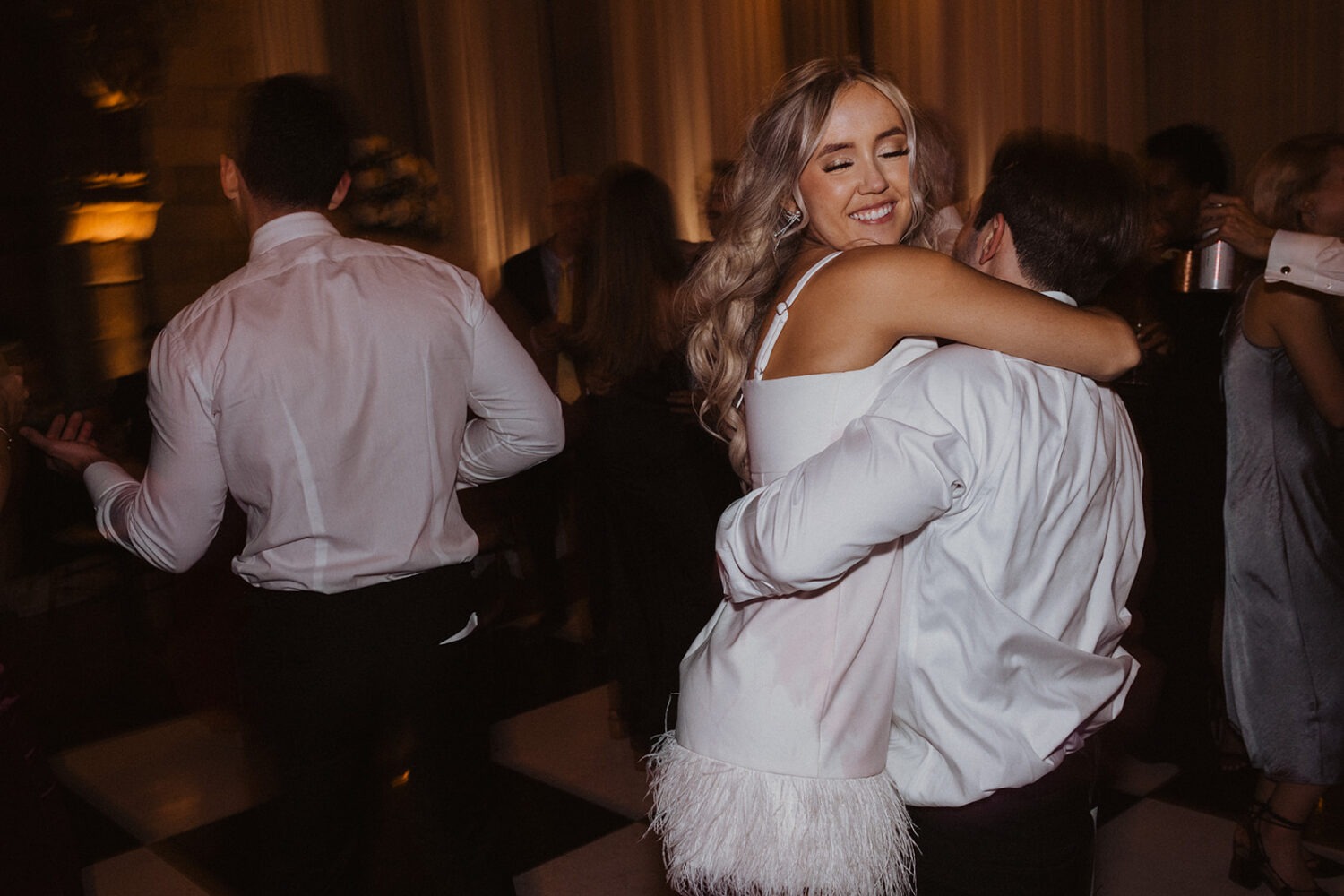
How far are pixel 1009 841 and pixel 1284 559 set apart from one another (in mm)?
1323

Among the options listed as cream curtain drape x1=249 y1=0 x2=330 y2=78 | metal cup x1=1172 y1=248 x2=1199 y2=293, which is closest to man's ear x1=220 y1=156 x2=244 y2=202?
metal cup x1=1172 y1=248 x2=1199 y2=293

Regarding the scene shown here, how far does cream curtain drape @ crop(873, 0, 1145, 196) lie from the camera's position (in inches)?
248

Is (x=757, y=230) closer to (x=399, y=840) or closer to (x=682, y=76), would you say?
(x=399, y=840)

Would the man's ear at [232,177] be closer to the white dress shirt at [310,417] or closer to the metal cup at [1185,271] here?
the white dress shirt at [310,417]

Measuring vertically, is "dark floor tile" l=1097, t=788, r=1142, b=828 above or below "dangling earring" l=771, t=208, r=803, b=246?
below

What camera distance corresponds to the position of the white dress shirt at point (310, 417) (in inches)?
61.8

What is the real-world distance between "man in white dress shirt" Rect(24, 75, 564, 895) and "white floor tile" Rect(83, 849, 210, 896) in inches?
40.6

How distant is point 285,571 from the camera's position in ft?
5.28

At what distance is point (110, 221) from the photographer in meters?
5.71

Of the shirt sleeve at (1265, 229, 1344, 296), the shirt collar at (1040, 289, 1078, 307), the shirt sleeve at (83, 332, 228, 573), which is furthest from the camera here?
the shirt sleeve at (1265, 229, 1344, 296)

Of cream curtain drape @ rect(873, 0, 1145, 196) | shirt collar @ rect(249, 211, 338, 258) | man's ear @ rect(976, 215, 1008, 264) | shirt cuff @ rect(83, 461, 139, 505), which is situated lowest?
shirt cuff @ rect(83, 461, 139, 505)

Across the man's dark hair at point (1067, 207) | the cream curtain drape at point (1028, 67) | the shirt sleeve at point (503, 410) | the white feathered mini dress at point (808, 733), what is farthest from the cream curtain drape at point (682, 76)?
the white feathered mini dress at point (808, 733)

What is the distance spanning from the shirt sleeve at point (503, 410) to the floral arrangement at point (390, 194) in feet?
8.52

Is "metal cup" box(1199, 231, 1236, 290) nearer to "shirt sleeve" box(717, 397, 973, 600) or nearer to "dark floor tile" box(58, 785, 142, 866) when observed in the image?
"shirt sleeve" box(717, 397, 973, 600)
